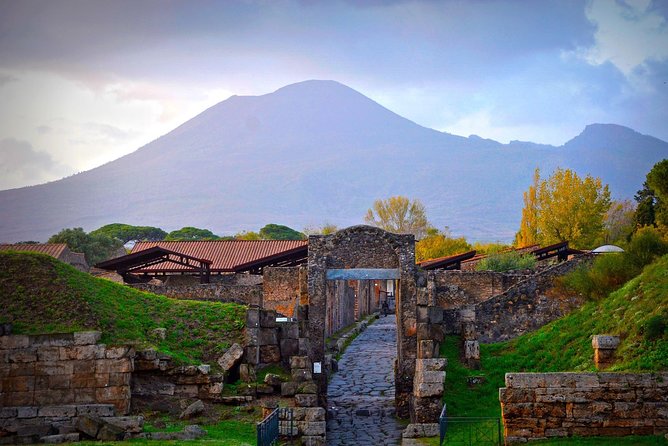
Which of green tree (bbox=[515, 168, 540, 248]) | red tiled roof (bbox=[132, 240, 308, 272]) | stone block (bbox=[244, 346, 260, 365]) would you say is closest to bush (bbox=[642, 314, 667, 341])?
stone block (bbox=[244, 346, 260, 365])

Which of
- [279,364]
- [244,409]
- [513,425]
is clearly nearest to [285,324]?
[279,364]

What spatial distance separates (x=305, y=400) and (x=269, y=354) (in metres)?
2.58

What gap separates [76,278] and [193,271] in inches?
910

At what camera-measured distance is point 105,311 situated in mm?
20188

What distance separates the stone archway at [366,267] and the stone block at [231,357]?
3.65 metres

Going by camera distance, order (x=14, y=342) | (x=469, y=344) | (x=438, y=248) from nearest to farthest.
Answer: (x=14, y=342) → (x=469, y=344) → (x=438, y=248)

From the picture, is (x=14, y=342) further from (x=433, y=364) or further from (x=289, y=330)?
(x=433, y=364)

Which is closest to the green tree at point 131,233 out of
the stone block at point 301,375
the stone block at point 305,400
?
the stone block at point 301,375

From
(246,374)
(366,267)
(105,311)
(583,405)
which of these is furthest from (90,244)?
(583,405)

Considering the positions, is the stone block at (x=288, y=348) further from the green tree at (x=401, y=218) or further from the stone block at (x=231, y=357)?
the green tree at (x=401, y=218)

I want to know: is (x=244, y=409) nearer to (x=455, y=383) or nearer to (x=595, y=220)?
(x=455, y=383)

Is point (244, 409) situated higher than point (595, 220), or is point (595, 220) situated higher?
point (595, 220)

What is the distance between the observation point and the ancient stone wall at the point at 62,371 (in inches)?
715

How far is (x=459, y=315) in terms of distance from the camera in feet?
76.8
